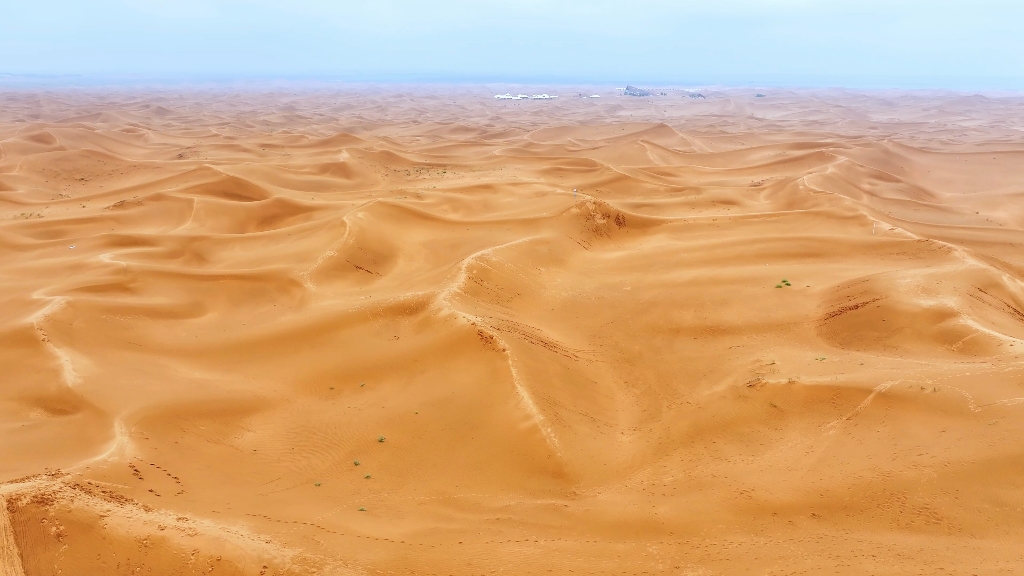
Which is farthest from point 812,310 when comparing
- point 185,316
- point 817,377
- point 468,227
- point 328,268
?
point 185,316

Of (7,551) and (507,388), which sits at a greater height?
(507,388)

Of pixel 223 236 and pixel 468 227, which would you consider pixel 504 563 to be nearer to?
pixel 468 227

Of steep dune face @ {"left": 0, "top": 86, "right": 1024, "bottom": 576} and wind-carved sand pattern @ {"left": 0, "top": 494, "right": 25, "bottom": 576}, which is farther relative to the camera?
steep dune face @ {"left": 0, "top": 86, "right": 1024, "bottom": 576}

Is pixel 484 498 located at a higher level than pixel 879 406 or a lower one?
lower

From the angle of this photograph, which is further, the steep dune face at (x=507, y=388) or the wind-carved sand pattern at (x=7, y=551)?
the steep dune face at (x=507, y=388)

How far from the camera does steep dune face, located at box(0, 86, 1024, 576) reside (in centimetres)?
780

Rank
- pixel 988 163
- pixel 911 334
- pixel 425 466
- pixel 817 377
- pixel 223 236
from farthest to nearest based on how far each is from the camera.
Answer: pixel 988 163, pixel 223 236, pixel 911 334, pixel 817 377, pixel 425 466

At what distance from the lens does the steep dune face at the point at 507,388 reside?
25.6ft

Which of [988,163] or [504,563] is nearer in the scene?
[504,563]

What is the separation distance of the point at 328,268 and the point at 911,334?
1645cm

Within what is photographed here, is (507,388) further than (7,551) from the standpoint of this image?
Yes

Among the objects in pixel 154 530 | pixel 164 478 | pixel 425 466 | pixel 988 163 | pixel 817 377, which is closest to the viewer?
pixel 154 530

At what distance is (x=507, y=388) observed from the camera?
11391 millimetres

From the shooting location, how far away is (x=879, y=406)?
34.0 feet
